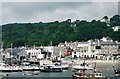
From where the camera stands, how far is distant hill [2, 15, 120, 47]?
67.4 metres

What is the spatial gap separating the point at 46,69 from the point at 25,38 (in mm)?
32145

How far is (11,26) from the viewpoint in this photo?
7812cm

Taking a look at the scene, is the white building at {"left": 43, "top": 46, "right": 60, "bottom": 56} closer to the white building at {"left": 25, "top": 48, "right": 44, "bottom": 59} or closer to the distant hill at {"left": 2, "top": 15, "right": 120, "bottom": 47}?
the white building at {"left": 25, "top": 48, "right": 44, "bottom": 59}

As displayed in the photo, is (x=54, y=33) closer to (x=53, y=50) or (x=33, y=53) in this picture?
(x=53, y=50)

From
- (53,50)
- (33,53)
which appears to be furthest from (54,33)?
(33,53)

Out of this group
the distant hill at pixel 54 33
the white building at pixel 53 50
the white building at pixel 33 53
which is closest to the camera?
the white building at pixel 33 53

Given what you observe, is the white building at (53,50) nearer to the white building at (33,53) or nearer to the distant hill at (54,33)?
the white building at (33,53)

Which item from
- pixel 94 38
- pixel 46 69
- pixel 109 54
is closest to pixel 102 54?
pixel 109 54

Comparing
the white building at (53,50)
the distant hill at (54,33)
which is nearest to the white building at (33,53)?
the white building at (53,50)

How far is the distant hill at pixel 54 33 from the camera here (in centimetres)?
6738

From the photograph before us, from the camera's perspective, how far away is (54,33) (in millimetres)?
71500

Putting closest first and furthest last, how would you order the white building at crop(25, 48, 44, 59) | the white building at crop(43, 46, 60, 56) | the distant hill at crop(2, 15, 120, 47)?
the white building at crop(25, 48, 44, 59) → the white building at crop(43, 46, 60, 56) → the distant hill at crop(2, 15, 120, 47)

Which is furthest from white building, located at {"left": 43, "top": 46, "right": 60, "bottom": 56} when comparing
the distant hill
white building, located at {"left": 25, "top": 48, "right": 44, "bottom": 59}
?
the distant hill

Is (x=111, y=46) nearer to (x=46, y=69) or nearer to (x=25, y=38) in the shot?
(x=25, y=38)
